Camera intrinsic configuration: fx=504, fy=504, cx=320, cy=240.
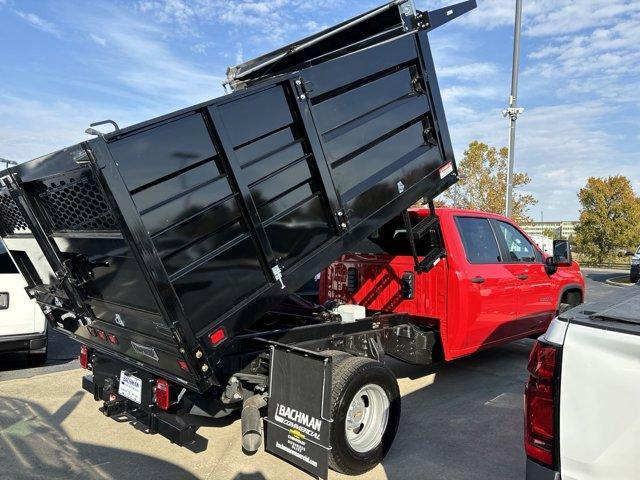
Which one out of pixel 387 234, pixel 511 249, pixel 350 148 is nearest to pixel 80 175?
pixel 350 148

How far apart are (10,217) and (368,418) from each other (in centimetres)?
329

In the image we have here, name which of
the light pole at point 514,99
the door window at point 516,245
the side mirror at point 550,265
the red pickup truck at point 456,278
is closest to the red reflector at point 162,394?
the red pickup truck at point 456,278

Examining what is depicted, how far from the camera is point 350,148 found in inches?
150

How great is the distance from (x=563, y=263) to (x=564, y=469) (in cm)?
487

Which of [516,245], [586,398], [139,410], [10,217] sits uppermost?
[10,217]

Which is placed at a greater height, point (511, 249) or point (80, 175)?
point (80, 175)

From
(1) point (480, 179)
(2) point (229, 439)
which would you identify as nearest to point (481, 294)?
(2) point (229, 439)

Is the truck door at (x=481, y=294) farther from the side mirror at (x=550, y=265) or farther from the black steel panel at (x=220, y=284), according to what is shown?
the black steel panel at (x=220, y=284)

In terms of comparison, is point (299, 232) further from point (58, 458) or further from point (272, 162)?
point (58, 458)

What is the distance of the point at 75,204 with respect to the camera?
321cm

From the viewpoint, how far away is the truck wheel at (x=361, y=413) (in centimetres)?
353

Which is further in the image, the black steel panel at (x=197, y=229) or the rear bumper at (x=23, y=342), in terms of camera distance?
the rear bumper at (x=23, y=342)

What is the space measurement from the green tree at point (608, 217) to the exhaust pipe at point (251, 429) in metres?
28.5

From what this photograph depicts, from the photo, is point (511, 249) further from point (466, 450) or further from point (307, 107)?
point (307, 107)
